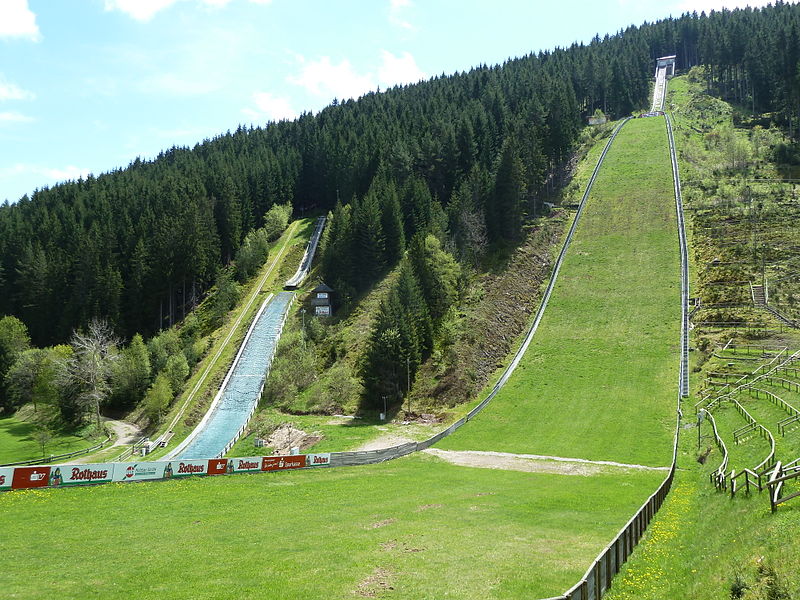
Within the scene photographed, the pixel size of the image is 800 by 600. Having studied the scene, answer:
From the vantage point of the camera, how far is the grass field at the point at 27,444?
61188mm

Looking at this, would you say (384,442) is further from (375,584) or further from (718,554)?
(718,554)

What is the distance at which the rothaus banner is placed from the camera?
32656 millimetres

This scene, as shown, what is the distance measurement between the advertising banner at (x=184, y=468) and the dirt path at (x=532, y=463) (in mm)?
19194

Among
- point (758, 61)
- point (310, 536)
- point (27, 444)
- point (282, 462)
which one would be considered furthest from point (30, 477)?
point (758, 61)

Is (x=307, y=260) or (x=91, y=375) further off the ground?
(x=307, y=260)

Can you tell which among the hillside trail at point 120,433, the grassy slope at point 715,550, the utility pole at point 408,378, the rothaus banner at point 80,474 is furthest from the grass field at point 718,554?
the hillside trail at point 120,433

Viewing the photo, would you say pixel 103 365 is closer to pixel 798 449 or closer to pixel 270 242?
pixel 270 242

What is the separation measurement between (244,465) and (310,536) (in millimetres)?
18791

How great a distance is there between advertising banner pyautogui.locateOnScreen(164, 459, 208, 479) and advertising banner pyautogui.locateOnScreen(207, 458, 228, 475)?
328 millimetres

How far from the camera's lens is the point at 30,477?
31.7 meters

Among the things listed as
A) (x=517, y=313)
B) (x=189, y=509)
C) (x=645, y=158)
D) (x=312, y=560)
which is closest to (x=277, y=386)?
(x=517, y=313)

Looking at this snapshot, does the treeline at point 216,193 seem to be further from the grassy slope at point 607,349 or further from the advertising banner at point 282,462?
the advertising banner at point 282,462

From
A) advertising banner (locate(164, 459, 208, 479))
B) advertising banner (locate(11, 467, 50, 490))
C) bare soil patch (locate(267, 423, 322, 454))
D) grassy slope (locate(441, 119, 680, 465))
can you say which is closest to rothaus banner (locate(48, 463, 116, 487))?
advertising banner (locate(11, 467, 50, 490))

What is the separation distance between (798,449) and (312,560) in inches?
846
